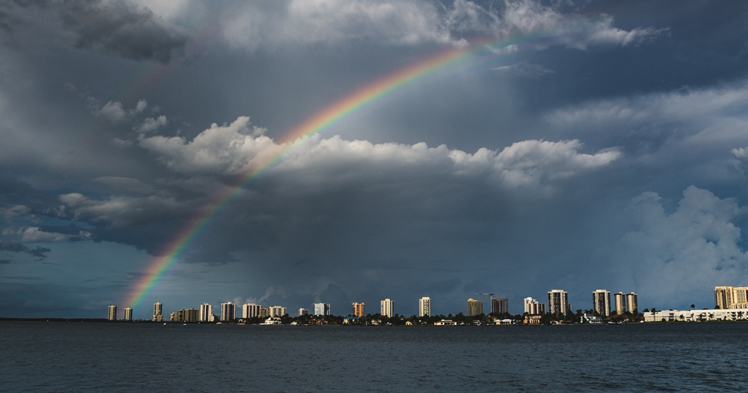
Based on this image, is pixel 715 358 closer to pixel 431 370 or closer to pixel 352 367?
pixel 431 370

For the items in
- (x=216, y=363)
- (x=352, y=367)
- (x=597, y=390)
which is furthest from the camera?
(x=216, y=363)

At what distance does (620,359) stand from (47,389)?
9409 cm

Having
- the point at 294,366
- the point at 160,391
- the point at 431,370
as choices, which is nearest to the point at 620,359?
the point at 431,370

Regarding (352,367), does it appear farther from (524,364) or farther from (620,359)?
(620,359)

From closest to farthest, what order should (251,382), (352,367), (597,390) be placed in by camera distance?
(597,390), (251,382), (352,367)

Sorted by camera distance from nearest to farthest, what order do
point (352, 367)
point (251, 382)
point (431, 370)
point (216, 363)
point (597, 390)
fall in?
point (597, 390) → point (251, 382) → point (431, 370) → point (352, 367) → point (216, 363)

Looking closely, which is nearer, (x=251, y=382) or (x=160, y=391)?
(x=160, y=391)

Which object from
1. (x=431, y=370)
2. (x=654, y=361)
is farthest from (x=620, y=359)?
(x=431, y=370)

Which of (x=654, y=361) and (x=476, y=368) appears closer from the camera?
(x=476, y=368)

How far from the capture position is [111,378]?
7256cm

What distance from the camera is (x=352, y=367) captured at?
90438 millimetres

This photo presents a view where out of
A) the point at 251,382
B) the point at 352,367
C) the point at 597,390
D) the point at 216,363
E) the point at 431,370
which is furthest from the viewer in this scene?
the point at 216,363

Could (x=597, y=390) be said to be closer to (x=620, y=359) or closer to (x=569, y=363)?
(x=569, y=363)

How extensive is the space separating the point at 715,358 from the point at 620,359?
1753 centimetres
